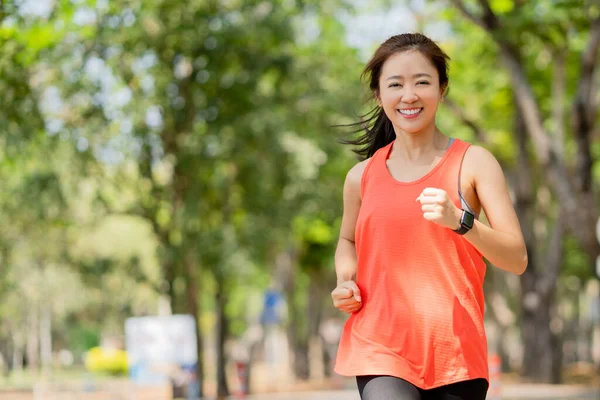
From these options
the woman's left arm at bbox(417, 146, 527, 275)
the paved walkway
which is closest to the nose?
the woman's left arm at bbox(417, 146, 527, 275)

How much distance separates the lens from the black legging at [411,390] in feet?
10.2

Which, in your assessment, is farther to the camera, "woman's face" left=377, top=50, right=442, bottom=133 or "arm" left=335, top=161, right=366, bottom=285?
"arm" left=335, top=161, right=366, bottom=285

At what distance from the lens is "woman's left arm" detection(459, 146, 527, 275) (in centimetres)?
309

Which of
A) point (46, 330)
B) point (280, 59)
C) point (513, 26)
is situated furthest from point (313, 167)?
point (46, 330)

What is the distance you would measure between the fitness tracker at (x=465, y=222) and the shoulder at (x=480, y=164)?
242 millimetres

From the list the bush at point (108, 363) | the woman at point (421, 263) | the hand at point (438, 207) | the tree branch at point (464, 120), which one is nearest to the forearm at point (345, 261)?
the woman at point (421, 263)

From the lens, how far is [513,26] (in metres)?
13.9

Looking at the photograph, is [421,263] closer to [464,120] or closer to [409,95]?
[409,95]

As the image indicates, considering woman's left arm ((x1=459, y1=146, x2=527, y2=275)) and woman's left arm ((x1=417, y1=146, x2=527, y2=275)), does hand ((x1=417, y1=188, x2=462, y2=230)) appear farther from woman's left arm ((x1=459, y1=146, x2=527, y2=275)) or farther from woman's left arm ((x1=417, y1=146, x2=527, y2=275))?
woman's left arm ((x1=459, y1=146, x2=527, y2=275))

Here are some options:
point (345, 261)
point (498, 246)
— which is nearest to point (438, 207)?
point (498, 246)

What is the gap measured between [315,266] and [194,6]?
55.1ft

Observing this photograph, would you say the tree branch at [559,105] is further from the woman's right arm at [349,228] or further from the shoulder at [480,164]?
the shoulder at [480,164]

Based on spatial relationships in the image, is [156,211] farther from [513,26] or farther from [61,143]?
[513,26]

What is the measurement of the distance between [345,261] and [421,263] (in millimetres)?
395
